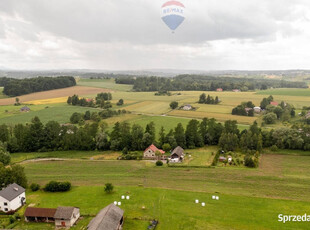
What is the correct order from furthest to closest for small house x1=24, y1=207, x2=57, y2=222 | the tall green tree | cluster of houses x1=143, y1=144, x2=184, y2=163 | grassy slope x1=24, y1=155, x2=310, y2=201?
the tall green tree, cluster of houses x1=143, y1=144, x2=184, y2=163, grassy slope x1=24, y1=155, x2=310, y2=201, small house x1=24, y1=207, x2=57, y2=222

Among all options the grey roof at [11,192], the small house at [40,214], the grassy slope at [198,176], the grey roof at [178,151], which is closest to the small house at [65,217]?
the small house at [40,214]

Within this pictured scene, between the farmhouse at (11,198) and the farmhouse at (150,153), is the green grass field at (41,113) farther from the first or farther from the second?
the farmhouse at (11,198)

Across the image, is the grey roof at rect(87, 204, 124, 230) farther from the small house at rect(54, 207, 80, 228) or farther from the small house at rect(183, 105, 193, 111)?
the small house at rect(183, 105, 193, 111)

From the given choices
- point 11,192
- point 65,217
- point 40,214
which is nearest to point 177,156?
point 65,217

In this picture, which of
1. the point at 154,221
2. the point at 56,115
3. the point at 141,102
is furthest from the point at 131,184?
the point at 141,102

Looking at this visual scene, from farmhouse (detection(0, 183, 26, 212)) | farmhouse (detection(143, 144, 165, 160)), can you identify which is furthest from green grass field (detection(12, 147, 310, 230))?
farmhouse (detection(143, 144, 165, 160))

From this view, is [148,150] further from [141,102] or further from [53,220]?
[141,102]
